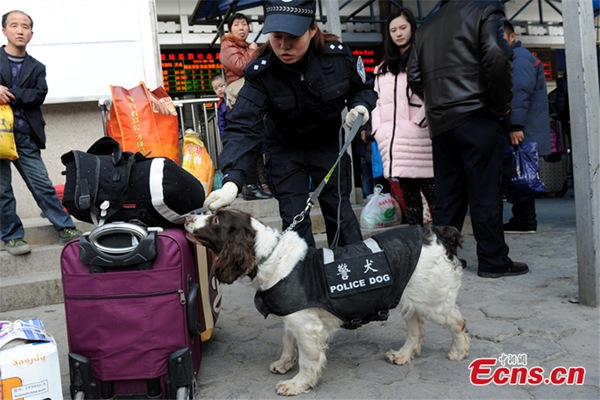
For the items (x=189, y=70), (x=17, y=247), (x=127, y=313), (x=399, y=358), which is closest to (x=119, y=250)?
(x=127, y=313)

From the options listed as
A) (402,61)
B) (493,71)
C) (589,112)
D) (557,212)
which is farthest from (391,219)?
(557,212)

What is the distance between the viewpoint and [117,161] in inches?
115

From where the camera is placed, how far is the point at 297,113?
329cm

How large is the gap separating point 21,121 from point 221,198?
9.74 feet

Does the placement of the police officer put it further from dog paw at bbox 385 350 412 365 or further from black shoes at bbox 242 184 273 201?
black shoes at bbox 242 184 273 201

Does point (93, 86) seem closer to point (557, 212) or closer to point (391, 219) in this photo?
point (391, 219)

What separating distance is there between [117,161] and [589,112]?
3.06 m

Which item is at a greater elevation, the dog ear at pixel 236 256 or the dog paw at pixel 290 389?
the dog ear at pixel 236 256

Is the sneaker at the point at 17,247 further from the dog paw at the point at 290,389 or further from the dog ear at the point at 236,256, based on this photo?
the dog paw at the point at 290,389

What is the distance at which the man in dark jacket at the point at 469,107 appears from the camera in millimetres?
4195

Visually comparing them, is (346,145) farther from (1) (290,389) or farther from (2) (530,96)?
(2) (530,96)

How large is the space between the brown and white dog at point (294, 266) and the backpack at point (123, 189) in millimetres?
262

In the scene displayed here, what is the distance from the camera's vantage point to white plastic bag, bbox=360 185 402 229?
19.1ft

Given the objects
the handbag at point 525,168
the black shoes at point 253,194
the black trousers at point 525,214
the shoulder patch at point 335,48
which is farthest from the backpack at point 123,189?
the black trousers at point 525,214
